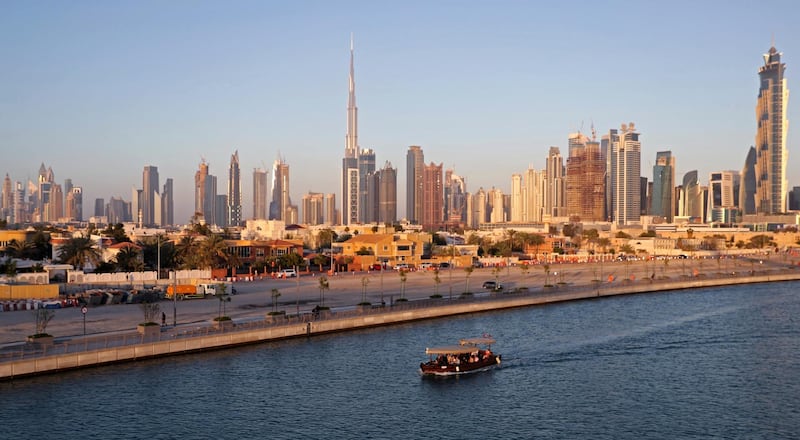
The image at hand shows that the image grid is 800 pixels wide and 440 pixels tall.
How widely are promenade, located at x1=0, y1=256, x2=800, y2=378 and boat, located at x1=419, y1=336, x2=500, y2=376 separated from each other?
1324 cm

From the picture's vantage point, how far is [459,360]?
45188mm

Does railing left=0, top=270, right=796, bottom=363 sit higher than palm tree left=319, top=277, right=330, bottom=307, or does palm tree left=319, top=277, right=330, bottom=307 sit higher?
palm tree left=319, top=277, right=330, bottom=307

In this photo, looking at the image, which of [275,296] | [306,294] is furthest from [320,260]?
[275,296]

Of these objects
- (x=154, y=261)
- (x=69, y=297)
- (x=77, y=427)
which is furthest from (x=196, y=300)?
(x=77, y=427)

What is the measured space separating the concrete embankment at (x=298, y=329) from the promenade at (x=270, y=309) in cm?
5

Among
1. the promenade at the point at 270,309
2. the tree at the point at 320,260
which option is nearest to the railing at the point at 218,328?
the promenade at the point at 270,309

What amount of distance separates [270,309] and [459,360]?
940 inches

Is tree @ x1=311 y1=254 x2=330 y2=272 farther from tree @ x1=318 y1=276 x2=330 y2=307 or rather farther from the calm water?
the calm water

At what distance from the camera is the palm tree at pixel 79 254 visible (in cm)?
8412

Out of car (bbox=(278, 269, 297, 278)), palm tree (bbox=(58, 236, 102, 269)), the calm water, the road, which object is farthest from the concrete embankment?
palm tree (bbox=(58, 236, 102, 269))

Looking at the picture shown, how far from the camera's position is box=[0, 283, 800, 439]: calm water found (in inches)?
1313

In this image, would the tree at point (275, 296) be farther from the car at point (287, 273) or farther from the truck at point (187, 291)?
the car at point (287, 273)

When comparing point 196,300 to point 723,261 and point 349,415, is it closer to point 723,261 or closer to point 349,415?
point 349,415

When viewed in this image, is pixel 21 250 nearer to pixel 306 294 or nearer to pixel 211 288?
pixel 211 288
